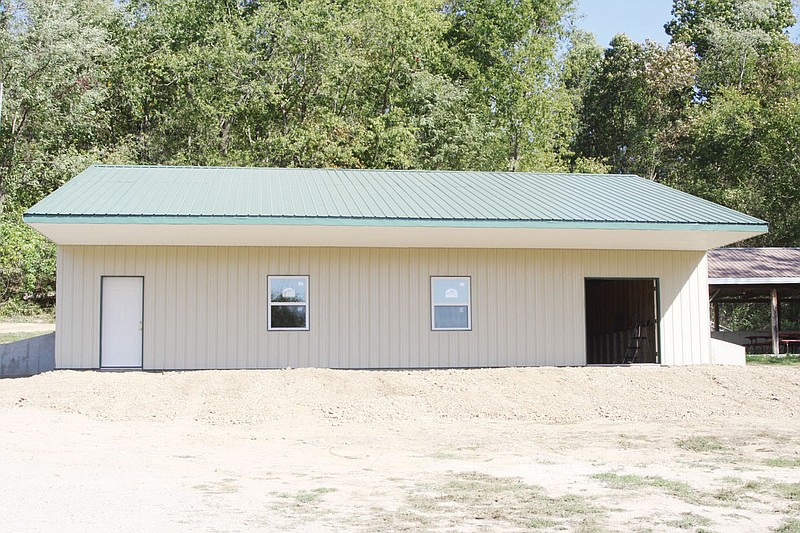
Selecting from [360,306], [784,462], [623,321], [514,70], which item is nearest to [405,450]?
[784,462]

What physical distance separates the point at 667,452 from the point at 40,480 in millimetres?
7225

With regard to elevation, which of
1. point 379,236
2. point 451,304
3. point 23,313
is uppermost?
point 379,236

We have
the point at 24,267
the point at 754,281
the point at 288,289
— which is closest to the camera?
the point at 288,289

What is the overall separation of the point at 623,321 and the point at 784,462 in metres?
12.6

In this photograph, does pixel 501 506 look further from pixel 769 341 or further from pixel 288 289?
pixel 769 341

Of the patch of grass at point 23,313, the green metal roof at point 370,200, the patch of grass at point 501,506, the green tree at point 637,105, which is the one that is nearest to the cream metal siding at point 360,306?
the green metal roof at point 370,200

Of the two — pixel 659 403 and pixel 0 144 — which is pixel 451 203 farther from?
pixel 0 144

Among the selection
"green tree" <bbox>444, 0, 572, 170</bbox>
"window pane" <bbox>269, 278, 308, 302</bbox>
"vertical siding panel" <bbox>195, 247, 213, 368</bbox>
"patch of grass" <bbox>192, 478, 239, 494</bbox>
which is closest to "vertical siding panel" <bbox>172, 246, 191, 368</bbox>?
"vertical siding panel" <bbox>195, 247, 213, 368</bbox>

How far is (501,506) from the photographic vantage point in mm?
8141

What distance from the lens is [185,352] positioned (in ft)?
58.4

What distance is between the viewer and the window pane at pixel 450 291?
1853cm

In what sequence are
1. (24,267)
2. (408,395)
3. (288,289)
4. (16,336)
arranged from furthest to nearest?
(24,267) < (16,336) < (288,289) < (408,395)

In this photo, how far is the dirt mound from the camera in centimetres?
1474

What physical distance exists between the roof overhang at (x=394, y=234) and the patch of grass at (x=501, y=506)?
26.2ft
